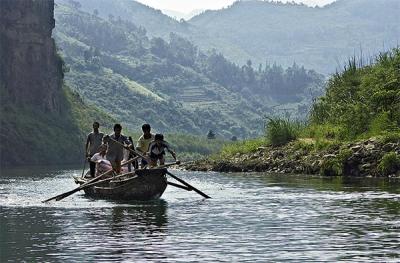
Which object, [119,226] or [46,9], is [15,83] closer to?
[46,9]

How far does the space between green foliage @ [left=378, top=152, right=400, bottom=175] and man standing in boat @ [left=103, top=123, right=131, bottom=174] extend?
19695 millimetres

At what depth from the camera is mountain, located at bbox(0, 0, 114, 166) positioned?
149 meters

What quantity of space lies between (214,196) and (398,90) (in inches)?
919

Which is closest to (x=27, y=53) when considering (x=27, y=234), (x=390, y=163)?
(x=390, y=163)

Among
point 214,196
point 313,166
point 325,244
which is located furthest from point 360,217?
point 313,166

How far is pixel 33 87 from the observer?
158250 mm

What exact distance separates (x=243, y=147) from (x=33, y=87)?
9345cm

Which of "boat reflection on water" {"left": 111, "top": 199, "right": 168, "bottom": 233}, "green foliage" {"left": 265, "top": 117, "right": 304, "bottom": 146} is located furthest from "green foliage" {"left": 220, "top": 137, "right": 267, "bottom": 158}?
"boat reflection on water" {"left": 111, "top": 199, "right": 168, "bottom": 233}

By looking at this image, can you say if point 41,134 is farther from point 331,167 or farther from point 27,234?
point 27,234

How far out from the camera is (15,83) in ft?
511

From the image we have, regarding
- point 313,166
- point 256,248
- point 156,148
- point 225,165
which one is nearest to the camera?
point 256,248

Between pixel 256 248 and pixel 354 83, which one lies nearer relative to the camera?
pixel 256 248

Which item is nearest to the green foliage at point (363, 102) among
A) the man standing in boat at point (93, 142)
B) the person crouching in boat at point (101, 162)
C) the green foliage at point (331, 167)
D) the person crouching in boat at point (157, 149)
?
the green foliage at point (331, 167)

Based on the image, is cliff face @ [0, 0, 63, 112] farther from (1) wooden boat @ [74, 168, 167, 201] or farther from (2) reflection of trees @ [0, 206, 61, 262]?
(2) reflection of trees @ [0, 206, 61, 262]
